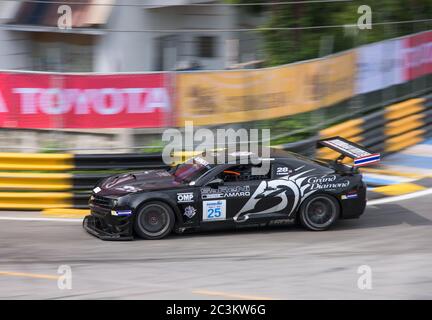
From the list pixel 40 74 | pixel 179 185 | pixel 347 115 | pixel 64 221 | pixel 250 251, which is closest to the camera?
pixel 250 251

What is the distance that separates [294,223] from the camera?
37.8 ft

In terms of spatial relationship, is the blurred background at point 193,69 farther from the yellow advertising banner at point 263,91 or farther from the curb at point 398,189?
the curb at point 398,189

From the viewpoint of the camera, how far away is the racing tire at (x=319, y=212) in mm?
11453

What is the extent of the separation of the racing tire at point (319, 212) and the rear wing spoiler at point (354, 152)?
2.32 ft

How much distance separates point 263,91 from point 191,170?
11.8ft

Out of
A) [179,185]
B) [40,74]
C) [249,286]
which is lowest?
[249,286]

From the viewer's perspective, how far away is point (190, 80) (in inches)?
543

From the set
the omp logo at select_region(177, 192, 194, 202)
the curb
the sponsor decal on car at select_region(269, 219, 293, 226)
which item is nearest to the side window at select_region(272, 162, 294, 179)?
the sponsor decal on car at select_region(269, 219, 293, 226)

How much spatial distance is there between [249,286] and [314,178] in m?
3.25

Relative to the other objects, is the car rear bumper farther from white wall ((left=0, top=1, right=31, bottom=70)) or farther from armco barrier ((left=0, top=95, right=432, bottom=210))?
white wall ((left=0, top=1, right=31, bottom=70))

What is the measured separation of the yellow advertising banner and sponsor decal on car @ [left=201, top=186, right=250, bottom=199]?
2.98 m

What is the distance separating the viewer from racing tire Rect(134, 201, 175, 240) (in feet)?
35.7

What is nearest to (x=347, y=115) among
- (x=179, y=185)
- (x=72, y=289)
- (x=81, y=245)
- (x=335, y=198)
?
(x=335, y=198)
